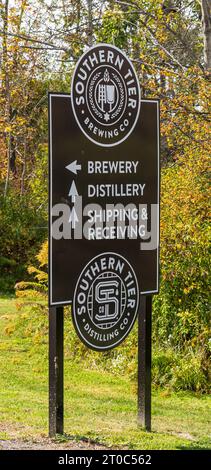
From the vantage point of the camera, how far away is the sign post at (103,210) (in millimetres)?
6836

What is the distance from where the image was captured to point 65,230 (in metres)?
6.84

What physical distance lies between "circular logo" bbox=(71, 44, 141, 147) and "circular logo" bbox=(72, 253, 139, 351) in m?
1.08

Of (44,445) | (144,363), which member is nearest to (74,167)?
(144,363)

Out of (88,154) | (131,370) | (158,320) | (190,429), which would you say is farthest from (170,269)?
(88,154)

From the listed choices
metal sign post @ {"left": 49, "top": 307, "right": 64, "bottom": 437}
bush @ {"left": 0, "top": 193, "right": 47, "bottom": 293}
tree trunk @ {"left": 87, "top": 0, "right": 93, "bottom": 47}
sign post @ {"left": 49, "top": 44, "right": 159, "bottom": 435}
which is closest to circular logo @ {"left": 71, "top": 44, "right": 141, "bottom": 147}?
sign post @ {"left": 49, "top": 44, "right": 159, "bottom": 435}

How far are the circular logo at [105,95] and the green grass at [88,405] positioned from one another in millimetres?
2600

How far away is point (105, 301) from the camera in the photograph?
23.8 ft

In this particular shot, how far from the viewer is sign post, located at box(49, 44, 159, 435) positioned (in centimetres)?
684

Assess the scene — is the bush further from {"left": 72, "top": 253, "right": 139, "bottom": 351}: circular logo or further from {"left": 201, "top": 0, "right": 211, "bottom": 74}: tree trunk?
{"left": 72, "top": 253, "right": 139, "bottom": 351}: circular logo

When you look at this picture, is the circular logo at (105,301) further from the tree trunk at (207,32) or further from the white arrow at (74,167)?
the tree trunk at (207,32)

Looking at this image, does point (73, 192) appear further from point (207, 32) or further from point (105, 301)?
point (207, 32)

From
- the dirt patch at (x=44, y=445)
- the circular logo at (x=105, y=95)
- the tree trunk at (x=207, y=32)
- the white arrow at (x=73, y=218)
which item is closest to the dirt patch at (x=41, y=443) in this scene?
the dirt patch at (x=44, y=445)

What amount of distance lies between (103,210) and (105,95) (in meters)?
0.98

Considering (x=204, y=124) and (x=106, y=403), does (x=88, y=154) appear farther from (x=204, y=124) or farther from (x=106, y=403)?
(x=204, y=124)
